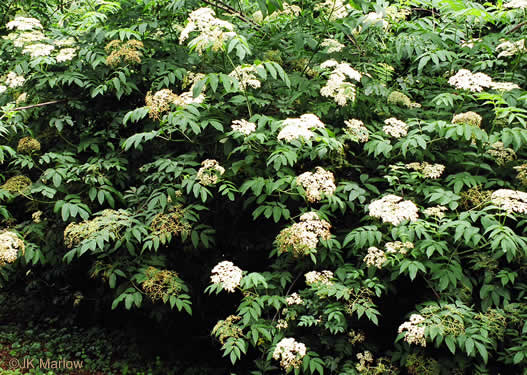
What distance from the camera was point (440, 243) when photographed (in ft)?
9.83

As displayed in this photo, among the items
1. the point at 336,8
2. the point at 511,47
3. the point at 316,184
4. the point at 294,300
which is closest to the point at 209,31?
the point at 316,184

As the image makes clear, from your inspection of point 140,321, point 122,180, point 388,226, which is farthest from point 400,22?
point 140,321

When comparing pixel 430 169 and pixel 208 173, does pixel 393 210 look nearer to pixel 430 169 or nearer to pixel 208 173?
pixel 430 169

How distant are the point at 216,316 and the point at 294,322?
1512 millimetres

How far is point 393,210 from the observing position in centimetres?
306

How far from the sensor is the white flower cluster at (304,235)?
306 cm

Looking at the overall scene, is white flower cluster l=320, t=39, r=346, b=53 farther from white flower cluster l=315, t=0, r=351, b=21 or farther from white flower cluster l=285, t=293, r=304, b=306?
white flower cluster l=285, t=293, r=304, b=306

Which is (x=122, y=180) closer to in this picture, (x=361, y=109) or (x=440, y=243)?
(x=361, y=109)

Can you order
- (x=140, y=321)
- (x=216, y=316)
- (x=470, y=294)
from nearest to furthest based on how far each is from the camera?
(x=470, y=294)
(x=216, y=316)
(x=140, y=321)

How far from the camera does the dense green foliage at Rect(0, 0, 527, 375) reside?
3.05m

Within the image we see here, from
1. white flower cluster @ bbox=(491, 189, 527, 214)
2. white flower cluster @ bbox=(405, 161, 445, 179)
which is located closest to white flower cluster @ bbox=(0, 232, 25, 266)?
white flower cluster @ bbox=(405, 161, 445, 179)

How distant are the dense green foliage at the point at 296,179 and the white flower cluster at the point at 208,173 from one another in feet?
→ 0.08

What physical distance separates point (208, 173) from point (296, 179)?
74 cm

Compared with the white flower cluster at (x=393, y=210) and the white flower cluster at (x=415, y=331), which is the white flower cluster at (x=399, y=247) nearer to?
the white flower cluster at (x=393, y=210)
